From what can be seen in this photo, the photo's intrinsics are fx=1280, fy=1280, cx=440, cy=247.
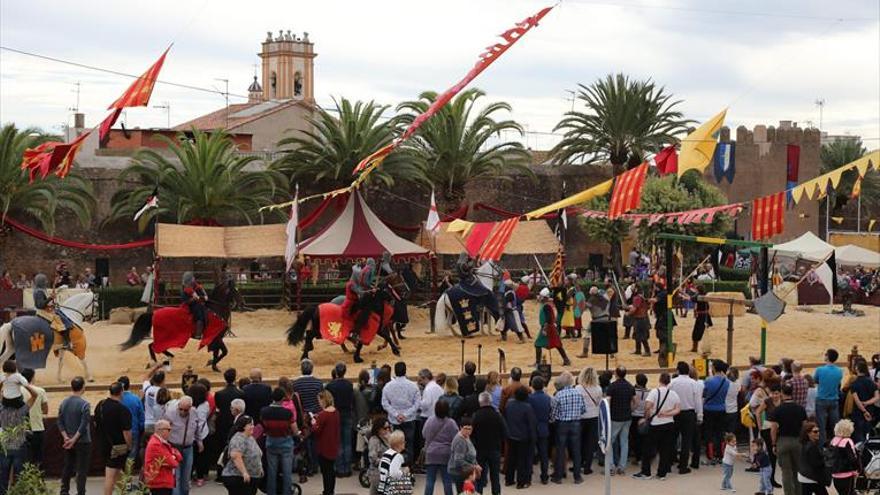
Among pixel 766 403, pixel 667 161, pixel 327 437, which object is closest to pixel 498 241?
pixel 667 161

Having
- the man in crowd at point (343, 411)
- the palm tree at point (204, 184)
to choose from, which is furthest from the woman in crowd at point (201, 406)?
the palm tree at point (204, 184)

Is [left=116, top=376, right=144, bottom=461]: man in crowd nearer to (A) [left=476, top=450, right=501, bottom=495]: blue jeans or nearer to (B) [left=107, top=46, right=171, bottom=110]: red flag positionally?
(A) [left=476, top=450, right=501, bottom=495]: blue jeans

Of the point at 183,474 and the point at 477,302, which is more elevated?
the point at 477,302

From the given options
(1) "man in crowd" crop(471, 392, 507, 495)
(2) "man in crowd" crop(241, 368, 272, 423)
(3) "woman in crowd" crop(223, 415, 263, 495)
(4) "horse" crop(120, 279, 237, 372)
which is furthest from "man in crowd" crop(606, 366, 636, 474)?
(4) "horse" crop(120, 279, 237, 372)

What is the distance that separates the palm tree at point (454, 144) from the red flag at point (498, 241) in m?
15.2

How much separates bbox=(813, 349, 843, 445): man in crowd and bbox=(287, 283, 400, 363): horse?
10048mm

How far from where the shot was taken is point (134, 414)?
46.6 ft

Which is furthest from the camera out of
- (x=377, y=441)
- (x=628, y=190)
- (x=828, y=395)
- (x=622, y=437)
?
(x=628, y=190)

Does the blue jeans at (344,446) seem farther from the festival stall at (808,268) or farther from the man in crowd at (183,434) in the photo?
the festival stall at (808,268)

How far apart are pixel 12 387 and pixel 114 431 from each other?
1355 mm

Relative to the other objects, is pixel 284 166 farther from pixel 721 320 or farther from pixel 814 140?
pixel 814 140

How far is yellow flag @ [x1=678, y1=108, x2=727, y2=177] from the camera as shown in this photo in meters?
22.0

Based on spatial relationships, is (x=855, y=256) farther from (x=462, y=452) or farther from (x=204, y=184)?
(x=462, y=452)

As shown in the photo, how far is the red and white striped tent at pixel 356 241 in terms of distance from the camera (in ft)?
99.4
